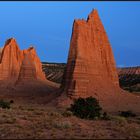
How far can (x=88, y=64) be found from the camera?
154ft

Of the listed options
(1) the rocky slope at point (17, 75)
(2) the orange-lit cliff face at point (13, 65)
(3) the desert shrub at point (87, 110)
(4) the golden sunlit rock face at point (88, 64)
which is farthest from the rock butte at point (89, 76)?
(2) the orange-lit cliff face at point (13, 65)

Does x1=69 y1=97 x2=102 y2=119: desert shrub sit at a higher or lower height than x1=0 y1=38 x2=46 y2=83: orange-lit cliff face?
lower

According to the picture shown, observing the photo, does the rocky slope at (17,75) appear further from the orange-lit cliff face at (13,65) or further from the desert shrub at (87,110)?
the desert shrub at (87,110)

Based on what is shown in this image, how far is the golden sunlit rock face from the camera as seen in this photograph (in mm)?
45531

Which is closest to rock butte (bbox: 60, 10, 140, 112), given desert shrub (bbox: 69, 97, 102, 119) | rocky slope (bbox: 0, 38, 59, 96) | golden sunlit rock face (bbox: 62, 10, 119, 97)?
golden sunlit rock face (bbox: 62, 10, 119, 97)

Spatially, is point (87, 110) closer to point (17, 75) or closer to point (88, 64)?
point (88, 64)

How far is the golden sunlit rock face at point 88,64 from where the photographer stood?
149 feet

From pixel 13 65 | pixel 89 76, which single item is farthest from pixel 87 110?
pixel 13 65

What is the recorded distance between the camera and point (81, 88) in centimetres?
4509

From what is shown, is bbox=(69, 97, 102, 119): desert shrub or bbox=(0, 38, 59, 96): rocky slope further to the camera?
bbox=(0, 38, 59, 96): rocky slope

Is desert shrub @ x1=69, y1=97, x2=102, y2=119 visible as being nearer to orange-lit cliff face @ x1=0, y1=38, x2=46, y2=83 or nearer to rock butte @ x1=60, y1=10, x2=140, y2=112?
rock butte @ x1=60, y1=10, x2=140, y2=112

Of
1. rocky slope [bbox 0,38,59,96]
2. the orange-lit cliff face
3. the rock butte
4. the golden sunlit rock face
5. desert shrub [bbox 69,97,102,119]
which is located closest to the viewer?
desert shrub [bbox 69,97,102,119]

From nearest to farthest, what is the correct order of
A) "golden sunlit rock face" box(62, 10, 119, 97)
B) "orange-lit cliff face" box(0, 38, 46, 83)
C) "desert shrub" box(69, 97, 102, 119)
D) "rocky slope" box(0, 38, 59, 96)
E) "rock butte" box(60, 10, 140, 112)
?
"desert shrub" box(69, 97, 102, 119) < "rock butte" box(60, 10, 140, 112) < "golden sunlit rock face" box(62, 10, 119, 97) < "rocky slope" box(0, 38, 59, 96) < "orange-lit cliff face" box(0, 38, 46, 83)

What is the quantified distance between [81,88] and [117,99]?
180 inches
